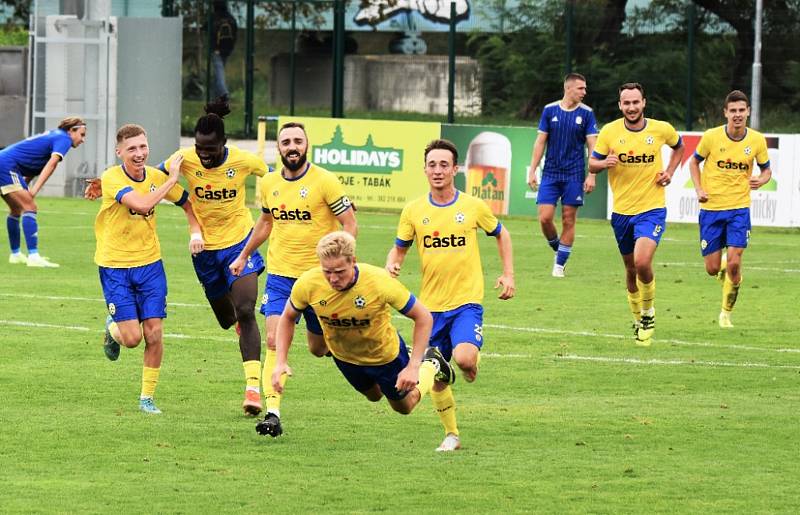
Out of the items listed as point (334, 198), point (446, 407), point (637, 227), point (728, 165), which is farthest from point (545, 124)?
point (446, 407)

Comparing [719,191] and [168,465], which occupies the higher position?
[719,191]

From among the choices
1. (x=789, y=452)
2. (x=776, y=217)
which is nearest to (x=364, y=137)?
(x=776, y=217)

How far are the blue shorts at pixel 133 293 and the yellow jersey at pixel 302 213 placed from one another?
87 cm

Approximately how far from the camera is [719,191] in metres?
16.3

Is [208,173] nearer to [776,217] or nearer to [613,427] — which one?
[613,427]

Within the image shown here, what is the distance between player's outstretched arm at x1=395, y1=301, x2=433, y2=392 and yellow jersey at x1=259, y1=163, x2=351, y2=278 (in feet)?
7.36

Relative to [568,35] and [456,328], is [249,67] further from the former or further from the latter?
[456,328]

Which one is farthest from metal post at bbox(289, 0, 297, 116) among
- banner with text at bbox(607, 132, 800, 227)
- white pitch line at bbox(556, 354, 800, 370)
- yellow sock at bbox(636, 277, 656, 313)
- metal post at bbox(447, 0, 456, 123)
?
white pitch line at bbox(556, 354, 800, 370)

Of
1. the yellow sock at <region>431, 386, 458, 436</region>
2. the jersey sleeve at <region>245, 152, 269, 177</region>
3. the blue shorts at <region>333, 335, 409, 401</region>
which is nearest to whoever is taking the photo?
the blue shorts at <region>333, 335, 409, 401</region>

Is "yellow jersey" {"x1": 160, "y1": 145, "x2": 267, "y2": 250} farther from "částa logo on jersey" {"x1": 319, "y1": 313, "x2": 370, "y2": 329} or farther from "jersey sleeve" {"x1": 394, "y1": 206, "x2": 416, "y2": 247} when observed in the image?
"částa logo on jersey" {"x1": 319, "y1": 313, "x2": 370, "y2": 329}

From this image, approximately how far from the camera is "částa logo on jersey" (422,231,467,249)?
10.6 meters

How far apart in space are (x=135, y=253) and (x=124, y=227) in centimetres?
20

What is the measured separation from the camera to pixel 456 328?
10.4 metres

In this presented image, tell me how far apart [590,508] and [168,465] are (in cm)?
260
